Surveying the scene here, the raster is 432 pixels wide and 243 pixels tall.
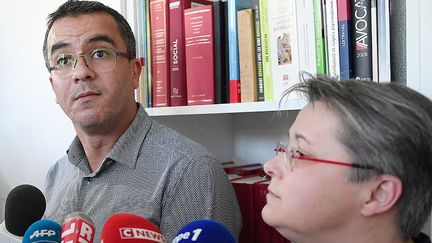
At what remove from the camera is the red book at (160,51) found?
141cm

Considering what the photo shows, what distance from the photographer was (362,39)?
0.99 metres

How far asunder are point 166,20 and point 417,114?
0.89 m

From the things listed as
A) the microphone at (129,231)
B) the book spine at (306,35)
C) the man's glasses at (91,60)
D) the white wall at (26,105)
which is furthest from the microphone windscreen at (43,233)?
the white wall at (26,105)

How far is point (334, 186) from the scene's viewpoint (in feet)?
2.39

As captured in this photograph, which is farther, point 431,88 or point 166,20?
point 166,20

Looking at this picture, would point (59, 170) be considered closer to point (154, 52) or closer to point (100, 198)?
point (100, 198)

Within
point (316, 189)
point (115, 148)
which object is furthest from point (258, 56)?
point (316, 189)

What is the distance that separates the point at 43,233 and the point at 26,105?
4.95 feet

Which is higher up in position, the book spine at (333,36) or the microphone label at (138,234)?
the book spine at (333,36)

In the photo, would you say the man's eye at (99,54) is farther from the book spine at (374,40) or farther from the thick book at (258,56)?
the book spine at (374,40)

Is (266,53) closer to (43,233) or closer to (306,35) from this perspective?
(306,35)

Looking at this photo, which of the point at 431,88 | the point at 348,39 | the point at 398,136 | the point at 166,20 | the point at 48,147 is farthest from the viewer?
the point at 48,147

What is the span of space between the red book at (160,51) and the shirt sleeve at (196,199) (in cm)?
36

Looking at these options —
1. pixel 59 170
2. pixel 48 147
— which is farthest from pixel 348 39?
pixel 48 147
